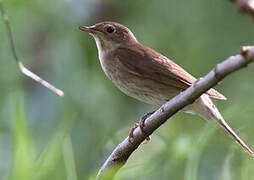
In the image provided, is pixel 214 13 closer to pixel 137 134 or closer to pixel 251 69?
pixel 251 69

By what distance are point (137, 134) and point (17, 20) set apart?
3.81 metres

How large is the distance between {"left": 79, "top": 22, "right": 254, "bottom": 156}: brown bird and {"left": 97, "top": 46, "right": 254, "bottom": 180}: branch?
819mm

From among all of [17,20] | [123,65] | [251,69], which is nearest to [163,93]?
[123,65]

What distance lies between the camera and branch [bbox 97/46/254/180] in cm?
211

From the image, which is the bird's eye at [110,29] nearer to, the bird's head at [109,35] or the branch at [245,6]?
the bird's head at [109,35]

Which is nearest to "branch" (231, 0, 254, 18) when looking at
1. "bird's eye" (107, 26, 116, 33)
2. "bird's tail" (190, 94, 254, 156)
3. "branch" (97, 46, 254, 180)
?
"branch" (97, 46, 254, 180)

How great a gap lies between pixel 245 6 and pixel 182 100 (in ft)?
2.79

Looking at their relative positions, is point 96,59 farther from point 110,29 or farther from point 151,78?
point 151,78

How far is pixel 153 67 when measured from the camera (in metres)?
4.45

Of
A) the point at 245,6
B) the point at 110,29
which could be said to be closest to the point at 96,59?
the point at 110,29

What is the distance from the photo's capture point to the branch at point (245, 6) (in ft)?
5.85

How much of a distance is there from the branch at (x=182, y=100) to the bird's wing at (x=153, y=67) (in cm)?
84

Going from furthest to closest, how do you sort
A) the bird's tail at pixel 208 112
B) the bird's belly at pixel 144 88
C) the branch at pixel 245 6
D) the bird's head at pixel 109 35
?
the bird's head at pixel 109 35 < the bird's belly at pixel 144 88 < the bird's tail at pixel 208 112 < the branch at pixel 245 6

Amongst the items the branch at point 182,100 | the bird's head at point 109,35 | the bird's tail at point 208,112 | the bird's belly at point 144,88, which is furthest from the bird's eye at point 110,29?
the branch at point 182,100
